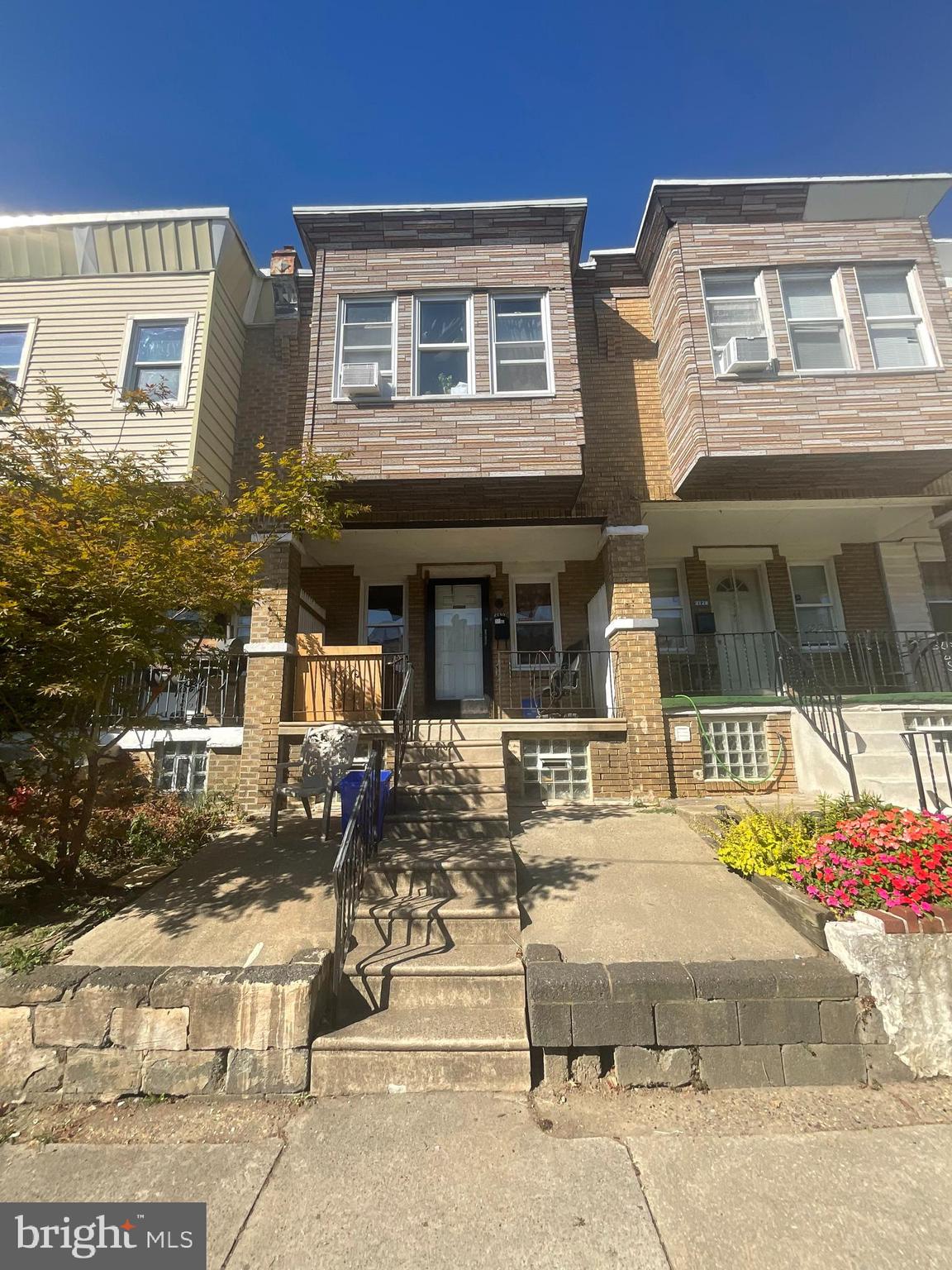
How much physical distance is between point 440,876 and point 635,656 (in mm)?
4645

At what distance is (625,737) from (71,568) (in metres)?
6.59

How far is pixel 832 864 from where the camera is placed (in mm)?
4145

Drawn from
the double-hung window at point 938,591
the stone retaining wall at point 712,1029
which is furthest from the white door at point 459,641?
the double-hung window at point 938,591

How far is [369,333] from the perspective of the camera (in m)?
8.48

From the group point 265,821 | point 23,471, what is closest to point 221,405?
point 23,471

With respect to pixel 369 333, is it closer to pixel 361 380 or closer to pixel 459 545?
pixel 361 380

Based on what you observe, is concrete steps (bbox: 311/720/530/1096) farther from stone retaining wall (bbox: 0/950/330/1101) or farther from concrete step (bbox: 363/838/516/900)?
A: stone retaining wall (bbox: 0/950/330/1101)

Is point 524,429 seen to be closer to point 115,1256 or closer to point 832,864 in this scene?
point 832,864

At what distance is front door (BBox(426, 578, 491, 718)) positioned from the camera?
993 centimetres

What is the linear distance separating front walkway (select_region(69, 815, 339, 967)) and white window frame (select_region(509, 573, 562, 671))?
16.8ft

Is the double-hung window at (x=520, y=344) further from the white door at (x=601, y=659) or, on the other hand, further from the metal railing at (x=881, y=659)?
the metal railing at (x=881, y=659)

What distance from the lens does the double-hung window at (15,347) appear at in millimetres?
8891

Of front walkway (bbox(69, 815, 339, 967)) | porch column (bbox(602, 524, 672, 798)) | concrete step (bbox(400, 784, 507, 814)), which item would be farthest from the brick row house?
front walkway (bbox(69, 815, 339, 967))

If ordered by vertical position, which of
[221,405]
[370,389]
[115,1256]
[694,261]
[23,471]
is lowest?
[115,1256]
